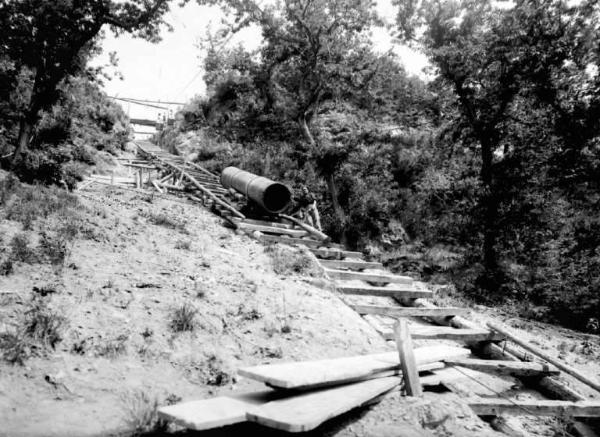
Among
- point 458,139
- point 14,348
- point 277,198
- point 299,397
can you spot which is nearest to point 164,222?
point 277,198

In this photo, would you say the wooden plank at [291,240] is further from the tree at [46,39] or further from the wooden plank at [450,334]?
the tree at [46,39]

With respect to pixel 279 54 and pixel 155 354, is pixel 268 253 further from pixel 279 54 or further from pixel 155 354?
pixel 279 54

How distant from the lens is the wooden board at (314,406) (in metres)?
2.54

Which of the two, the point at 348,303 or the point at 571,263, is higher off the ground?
the point at 571,263

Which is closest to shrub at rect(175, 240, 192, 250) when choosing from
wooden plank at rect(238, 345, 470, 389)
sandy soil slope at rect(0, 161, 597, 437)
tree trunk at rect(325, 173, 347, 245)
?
sandy soil slope at rect(0, 161, 597, 437)

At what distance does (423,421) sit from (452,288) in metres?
8.57

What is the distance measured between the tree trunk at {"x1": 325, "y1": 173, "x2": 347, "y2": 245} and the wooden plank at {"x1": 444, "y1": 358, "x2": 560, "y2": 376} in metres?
9.60

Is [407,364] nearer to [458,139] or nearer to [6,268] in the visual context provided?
[6,268]

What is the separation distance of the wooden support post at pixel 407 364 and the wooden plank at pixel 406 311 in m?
2.97

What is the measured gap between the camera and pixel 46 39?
11891 mm

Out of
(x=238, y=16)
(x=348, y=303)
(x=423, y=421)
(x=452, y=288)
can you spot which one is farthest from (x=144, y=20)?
(x=423, y=421)

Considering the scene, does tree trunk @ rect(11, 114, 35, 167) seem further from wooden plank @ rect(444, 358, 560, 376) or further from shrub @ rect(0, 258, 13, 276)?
wooden plank @ rect(444, 358, 560, 376)

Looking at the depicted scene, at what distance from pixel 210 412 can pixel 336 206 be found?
13317mm

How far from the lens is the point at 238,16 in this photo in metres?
17.6
